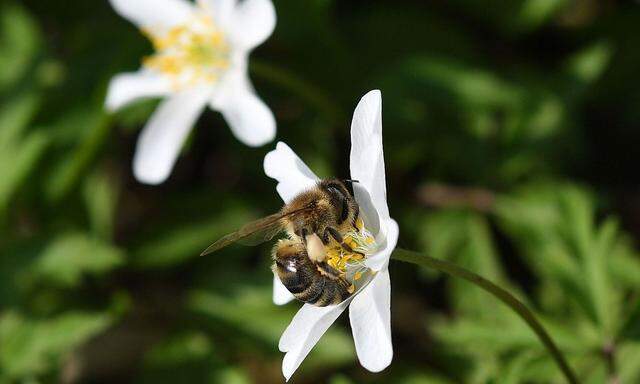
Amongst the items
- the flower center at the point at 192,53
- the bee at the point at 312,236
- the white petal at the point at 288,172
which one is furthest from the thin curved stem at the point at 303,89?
the bee at the point at 312,236

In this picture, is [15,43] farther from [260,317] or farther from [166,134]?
[260,317]

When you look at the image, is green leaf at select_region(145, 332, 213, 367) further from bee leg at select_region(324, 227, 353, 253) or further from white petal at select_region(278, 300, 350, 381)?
bee leg at select_region(324, 227, 353, 253)

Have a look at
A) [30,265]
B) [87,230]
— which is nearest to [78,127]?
[87,230]

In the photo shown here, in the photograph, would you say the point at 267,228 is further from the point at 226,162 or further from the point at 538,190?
the point at 226,162

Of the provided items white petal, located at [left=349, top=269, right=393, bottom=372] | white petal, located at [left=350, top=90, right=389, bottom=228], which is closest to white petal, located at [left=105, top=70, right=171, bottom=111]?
white petal, located at [left=350, top=90, right=389, bottom=228]

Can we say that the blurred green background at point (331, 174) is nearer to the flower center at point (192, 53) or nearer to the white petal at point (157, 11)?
the flower center at point (192, 53)

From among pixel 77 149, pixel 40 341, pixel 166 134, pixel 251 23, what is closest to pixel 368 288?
pixel 251 23
